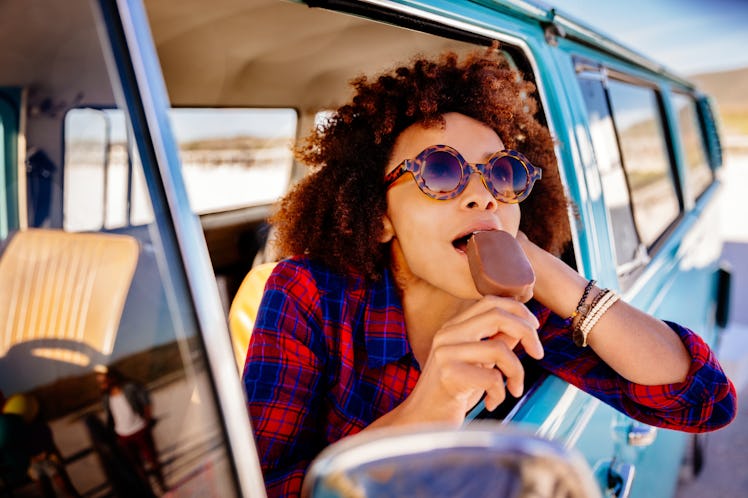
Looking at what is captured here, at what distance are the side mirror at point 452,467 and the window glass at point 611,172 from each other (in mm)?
1761

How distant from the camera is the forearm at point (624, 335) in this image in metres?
1.57

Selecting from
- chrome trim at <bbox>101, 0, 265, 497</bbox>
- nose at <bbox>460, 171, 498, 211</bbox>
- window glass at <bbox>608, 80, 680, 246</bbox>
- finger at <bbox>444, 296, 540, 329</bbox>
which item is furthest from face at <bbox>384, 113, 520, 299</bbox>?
window glass at <bbox>608, 80, 680, 246</bbox>

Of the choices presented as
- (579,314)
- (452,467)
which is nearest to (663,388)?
(579,314)

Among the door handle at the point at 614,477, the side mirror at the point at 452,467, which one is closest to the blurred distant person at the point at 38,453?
the side mirror at the point at 452,467

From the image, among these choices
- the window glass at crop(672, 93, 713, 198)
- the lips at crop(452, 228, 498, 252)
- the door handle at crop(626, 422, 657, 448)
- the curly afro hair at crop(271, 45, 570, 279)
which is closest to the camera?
the lips at crop(452, 228, 498, 252)

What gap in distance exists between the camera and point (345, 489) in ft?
1.94

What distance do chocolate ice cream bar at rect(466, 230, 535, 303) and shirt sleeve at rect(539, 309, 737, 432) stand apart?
0.61m

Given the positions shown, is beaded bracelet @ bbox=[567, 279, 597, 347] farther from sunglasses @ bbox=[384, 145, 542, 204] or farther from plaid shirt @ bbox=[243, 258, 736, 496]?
sunglasses @ bbox=[384, 145, 542, 204]

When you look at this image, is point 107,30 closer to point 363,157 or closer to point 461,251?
point 461,251

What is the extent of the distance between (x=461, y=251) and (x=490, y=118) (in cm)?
48

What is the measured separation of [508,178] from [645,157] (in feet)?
7.38

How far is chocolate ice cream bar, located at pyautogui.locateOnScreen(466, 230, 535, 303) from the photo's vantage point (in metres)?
1.13

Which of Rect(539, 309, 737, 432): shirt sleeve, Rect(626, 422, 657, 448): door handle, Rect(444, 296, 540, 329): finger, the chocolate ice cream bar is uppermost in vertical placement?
the chocolate ice cream bar

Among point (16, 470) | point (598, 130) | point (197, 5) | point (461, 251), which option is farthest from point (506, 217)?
point (197, 5)
